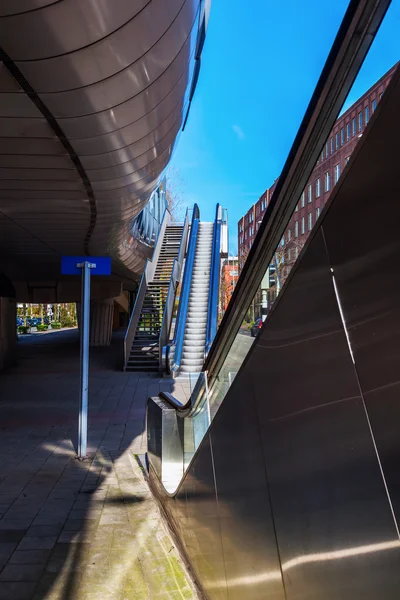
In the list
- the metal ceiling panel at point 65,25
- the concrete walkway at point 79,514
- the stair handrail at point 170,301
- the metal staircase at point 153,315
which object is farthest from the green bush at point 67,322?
the metal ceiling panel at point 65,25

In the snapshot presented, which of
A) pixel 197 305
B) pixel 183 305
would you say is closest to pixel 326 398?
pixel 183 305

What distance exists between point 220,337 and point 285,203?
1306 mm

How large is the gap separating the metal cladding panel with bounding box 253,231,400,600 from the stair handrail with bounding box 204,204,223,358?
10908 mm

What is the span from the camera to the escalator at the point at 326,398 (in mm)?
1207

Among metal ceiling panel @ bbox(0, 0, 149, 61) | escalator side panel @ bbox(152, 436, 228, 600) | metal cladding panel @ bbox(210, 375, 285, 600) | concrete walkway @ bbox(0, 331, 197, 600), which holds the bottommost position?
concrete walkway @ bbox(0, 331, 197, 600)

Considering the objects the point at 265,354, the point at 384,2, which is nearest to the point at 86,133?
the point at 265,354

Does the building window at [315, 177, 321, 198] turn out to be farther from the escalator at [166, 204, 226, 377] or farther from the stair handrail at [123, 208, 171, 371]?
the stair handrail at [123, 208, 171, 371]

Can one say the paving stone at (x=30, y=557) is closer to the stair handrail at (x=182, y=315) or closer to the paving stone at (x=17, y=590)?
the paving stone at (x=17, y=590)

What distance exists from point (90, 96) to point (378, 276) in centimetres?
299

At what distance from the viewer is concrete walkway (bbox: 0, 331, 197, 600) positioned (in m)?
3.47

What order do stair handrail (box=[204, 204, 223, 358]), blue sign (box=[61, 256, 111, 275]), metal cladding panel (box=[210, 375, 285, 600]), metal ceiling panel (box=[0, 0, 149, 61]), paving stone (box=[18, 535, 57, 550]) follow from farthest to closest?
stair handrail (box=[204, 204, 223, 358])
blue sign (box=[61, 256, 111, 275])
paving stone (box=[18, 535, 57, 550])
metal ceiling panel (box=[0, 0, 149, 61])
metal cladding panel (box=[210, 375, 285, 600])

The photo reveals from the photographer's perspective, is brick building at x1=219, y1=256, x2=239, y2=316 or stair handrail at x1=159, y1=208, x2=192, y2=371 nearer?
brick building at x1=219, y1=256, x2=239, y2=316

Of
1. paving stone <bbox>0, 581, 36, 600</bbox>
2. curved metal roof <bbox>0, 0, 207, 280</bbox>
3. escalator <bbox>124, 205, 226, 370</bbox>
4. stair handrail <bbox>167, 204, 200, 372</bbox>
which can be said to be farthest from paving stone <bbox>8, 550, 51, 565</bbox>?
stair handrail <bbox>167, 204, 200, 372</bbox>

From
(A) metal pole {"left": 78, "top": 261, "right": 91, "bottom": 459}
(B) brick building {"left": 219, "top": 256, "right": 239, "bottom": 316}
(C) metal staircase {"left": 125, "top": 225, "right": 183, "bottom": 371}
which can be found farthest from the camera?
(C) metal staircase {"left": 125, "top": 225, "right": 183, "bottom": 371}
